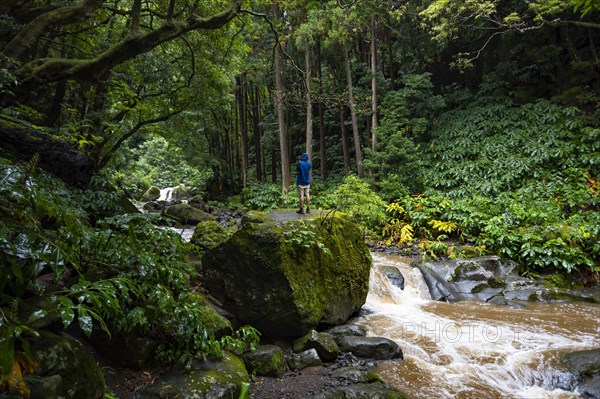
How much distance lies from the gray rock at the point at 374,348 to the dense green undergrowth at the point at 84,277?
1.71 metres

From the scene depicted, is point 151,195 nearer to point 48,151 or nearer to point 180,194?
point 180,194

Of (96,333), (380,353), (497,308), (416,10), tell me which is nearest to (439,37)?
(416,10)

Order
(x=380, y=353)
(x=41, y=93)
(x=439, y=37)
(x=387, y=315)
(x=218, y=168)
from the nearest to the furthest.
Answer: (x=380, y=353) < (x=387, y=315) < (x=41, y=93) < (x=439, y=37) < (x=218, y=168)

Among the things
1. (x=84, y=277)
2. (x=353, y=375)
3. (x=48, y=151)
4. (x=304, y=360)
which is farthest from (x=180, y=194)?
(x=84, y=277)

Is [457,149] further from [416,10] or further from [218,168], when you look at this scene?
[218,168]

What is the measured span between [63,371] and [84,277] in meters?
0.80

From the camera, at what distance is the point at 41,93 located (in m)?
8.05

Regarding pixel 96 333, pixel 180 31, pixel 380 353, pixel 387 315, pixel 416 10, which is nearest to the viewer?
pixel 96 333

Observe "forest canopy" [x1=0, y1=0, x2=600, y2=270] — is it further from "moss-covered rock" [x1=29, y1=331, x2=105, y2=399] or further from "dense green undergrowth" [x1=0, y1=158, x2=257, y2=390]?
"moss-covered rock" [x1=29, y1=331, x2=105, y2=399]

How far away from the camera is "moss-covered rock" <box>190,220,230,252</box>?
810 centimetres

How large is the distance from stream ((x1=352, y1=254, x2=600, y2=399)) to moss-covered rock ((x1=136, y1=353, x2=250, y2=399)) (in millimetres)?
2257

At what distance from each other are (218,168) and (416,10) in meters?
15.6

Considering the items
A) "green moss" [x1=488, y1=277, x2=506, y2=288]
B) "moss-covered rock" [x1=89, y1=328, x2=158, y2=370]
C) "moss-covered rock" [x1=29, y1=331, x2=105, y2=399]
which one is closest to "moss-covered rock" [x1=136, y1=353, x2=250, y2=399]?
"moss-covered rock" [x1=89, y1=328, x2=158, y2=370]

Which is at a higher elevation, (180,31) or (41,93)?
(41,93)
